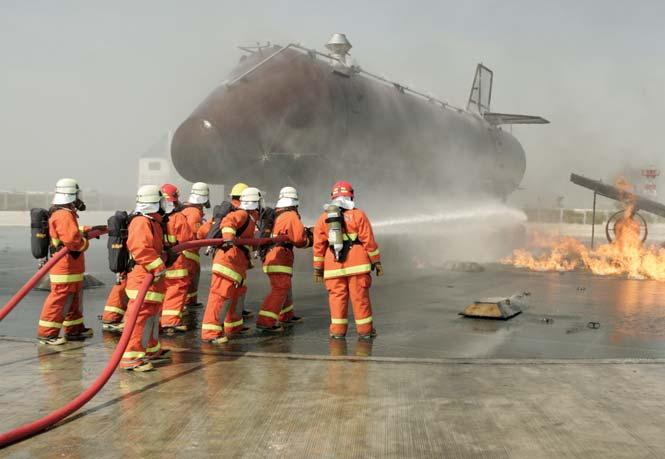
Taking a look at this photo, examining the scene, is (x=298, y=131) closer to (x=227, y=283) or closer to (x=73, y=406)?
(x=227, y=283)

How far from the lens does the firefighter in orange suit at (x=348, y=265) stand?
788cm

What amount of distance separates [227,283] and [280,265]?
37.5 inches

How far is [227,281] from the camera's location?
782 centimetres

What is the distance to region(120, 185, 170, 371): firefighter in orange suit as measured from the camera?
20.6ft

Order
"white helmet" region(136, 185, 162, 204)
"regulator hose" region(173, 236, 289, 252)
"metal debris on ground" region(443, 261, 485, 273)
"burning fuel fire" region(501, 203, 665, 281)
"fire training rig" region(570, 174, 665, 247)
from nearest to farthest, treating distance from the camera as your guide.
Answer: "white helmet" region(136, 185, 162, 204)
"regulator hose" region(173, 236, 289, 252)
"burning fuel fire" region(501, 203, 665, 281)
"metal debris on ground" region(443, 261, 485, 273)
"fire training rig" region(570, 174, 665, 247)

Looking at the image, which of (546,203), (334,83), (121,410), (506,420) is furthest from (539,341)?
(546,203)

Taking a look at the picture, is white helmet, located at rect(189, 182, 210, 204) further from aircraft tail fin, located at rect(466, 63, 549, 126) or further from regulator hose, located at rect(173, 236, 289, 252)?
aircraft tail fin, located at rect(466, 63, 549, 126)

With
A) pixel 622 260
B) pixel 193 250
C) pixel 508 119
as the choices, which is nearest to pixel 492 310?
pixel 193 250

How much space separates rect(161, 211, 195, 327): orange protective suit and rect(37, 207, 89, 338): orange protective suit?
1.09 meters

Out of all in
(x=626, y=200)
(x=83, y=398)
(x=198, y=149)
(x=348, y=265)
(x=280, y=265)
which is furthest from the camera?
(x=626, y=200)

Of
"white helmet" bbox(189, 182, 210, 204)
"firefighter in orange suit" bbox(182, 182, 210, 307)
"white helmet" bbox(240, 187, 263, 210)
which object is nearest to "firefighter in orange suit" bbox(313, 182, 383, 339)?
"white helmet" bbox(240, 187, 263, 210)

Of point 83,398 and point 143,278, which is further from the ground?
point 143,278

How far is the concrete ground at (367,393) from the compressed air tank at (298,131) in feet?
19.7

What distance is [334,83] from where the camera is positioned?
52.4 ft
